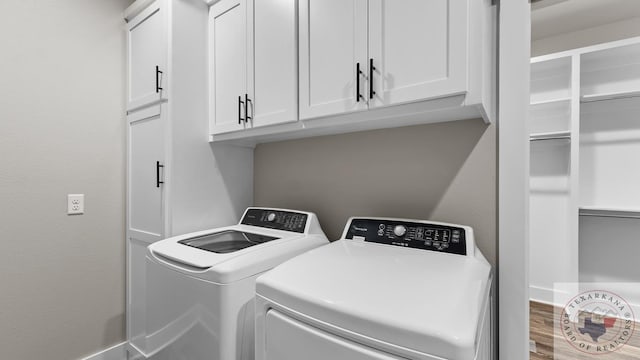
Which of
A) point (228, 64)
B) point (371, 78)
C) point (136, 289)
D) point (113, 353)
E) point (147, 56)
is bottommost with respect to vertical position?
point (113, 353)

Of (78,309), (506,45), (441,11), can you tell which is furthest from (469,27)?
(78,309)

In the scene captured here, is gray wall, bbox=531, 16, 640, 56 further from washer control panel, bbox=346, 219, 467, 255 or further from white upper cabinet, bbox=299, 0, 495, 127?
washer control panel, bbox=346, 219, 467, 255

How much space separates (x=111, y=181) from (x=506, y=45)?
2.34 m

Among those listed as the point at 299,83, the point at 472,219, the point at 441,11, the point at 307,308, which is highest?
the point at 441,11

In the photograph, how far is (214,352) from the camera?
0.95m

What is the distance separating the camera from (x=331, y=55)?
46.2 inches

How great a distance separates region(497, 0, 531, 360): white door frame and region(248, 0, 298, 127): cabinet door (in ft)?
2.81

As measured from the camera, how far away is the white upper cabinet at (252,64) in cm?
133

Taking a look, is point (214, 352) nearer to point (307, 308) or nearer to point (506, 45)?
point (307, 308)

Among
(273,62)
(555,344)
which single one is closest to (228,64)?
(273,62)

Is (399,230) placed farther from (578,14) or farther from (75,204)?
(578,14)

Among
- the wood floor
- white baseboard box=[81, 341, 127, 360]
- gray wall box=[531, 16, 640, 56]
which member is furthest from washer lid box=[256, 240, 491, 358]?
gray wall box=[531, 16, 640, 56]

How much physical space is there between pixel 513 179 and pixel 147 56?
2.09 metres

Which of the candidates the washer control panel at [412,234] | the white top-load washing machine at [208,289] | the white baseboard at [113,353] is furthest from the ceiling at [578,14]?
the white baseboard at [113,353]
